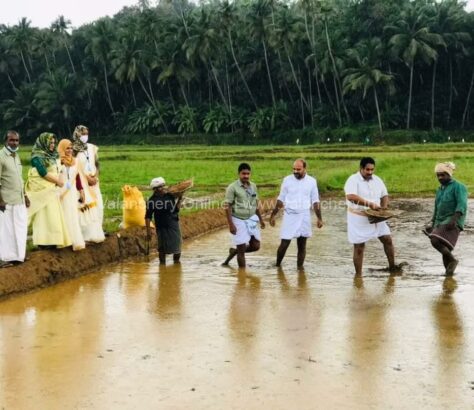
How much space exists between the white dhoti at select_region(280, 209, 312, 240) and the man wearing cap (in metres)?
1.46

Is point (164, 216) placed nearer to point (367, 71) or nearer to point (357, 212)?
point (357, 212)

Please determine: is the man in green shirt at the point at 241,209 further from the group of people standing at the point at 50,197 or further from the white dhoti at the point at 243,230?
the group of people standing at the point at 50,197

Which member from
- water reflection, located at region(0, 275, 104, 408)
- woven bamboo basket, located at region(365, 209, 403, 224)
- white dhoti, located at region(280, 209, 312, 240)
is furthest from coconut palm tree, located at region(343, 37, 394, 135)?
water reflection, located at region(0, 275, 104, 408)

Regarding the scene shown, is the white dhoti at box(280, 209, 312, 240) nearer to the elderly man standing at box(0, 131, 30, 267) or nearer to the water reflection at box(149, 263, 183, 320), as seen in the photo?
the water reflection at box(149, 263, 183, 320)

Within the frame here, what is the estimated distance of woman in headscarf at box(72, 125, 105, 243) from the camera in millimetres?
9719

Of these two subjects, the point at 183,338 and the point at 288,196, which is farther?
the point at 288,196

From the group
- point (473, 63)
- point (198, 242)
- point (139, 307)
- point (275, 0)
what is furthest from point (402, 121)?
point (139, 307)

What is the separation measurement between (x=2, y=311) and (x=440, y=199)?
5.21 m

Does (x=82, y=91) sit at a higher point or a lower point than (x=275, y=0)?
lower

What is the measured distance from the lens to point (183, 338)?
6.33 m

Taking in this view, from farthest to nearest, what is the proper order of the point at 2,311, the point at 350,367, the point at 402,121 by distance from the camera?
the point at 402,121 → the point at 2,311 → the point at 350,367

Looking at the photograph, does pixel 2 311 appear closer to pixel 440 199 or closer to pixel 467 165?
pixel 440 199

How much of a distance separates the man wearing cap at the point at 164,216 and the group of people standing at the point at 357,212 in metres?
0.77

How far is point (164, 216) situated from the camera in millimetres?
9898
